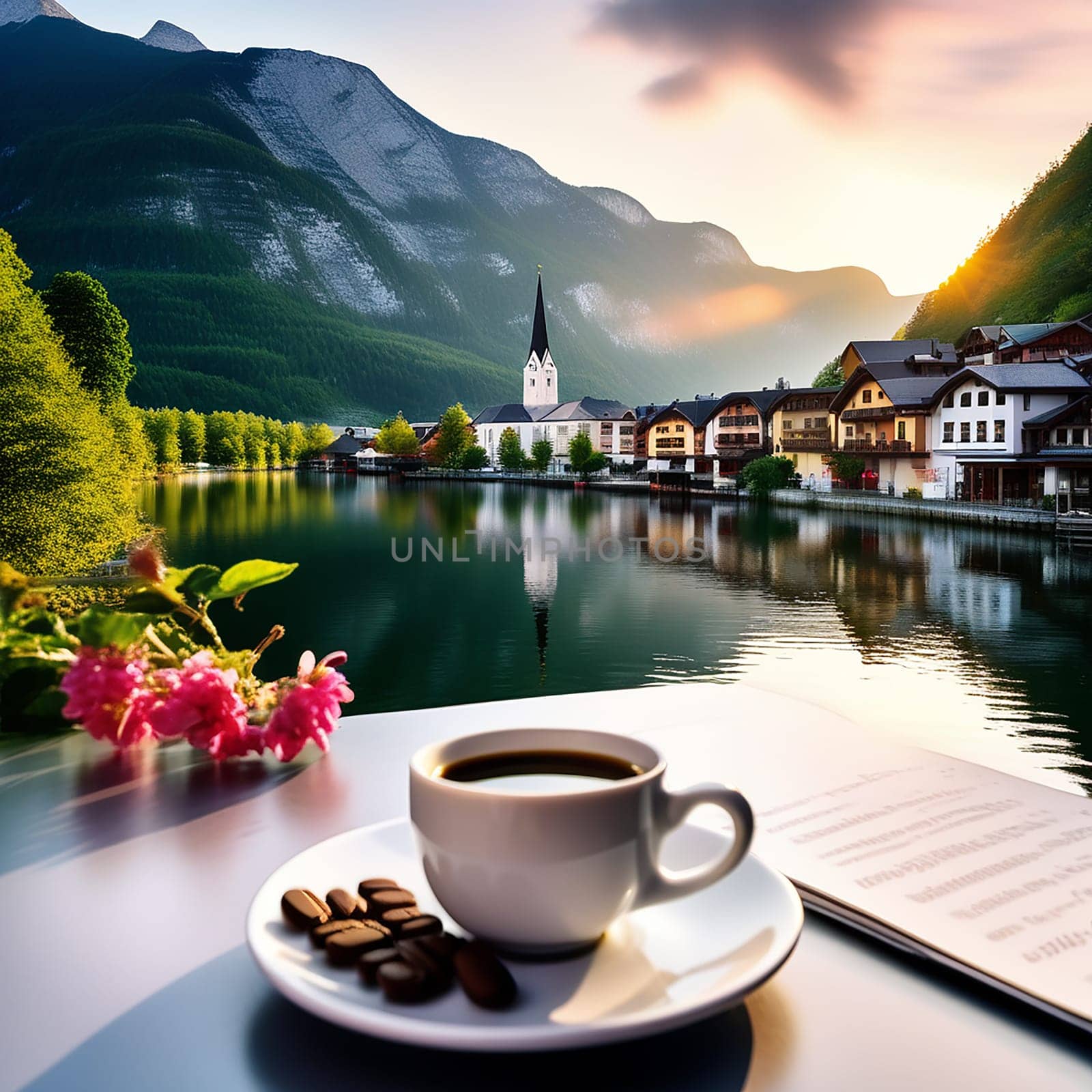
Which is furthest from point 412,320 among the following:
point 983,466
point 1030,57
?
point 983,466

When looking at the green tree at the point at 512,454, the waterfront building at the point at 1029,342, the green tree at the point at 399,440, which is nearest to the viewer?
the waterfront building at the point at 1029,342

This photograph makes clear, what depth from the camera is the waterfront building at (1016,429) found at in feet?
102

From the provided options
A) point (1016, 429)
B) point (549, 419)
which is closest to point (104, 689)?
point (1016, 429)

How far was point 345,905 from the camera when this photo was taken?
63 centimetres

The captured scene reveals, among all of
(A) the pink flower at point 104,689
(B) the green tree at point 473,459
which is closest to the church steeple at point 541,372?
(B) the green tree at point 473,459

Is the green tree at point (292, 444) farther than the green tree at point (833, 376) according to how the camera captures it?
Yes

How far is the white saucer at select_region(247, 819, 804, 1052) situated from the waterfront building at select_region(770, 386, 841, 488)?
46611mm

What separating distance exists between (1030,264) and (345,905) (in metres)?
81.7

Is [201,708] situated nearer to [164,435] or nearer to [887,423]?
[887,423]

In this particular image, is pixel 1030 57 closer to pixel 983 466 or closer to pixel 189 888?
pixel 983 466

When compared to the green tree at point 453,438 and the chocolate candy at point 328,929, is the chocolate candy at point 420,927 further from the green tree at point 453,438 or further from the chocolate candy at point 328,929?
the green tree at point 453,438

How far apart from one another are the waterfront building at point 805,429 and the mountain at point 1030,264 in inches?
880

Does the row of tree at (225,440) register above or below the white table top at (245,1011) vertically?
above

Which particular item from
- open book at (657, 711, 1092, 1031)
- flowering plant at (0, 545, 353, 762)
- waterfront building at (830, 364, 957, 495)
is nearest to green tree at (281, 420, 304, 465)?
waterfront building at (830, 364, 957, 495)
